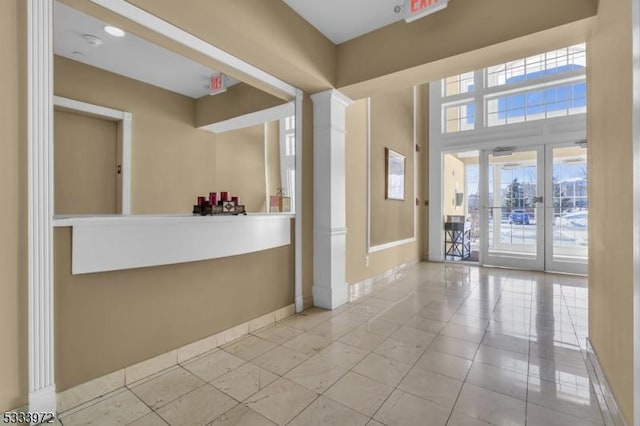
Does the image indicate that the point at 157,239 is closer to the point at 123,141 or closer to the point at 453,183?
the point at 123,141

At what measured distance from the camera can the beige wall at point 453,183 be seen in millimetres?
7465

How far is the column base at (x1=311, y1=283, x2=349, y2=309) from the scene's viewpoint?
3.37m

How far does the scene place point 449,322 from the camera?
299 centimetres

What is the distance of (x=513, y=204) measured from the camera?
18.1ft

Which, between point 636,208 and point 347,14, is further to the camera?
point 347,14

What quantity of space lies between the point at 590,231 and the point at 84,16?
3.87 metres

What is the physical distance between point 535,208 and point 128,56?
20.1ft

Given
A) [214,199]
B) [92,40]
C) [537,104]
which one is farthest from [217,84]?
[537,104]

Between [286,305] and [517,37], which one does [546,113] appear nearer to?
[517,37]

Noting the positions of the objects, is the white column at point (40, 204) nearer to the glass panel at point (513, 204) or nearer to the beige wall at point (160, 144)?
the beige wall at point (160, 144)

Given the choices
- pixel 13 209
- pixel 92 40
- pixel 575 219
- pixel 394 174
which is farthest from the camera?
pixel 394 174

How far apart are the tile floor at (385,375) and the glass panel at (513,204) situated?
2241 millimetres

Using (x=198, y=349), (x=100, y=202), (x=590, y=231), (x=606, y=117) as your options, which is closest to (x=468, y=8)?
(x=606, y=117)

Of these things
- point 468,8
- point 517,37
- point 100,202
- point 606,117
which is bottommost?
point 100,202
